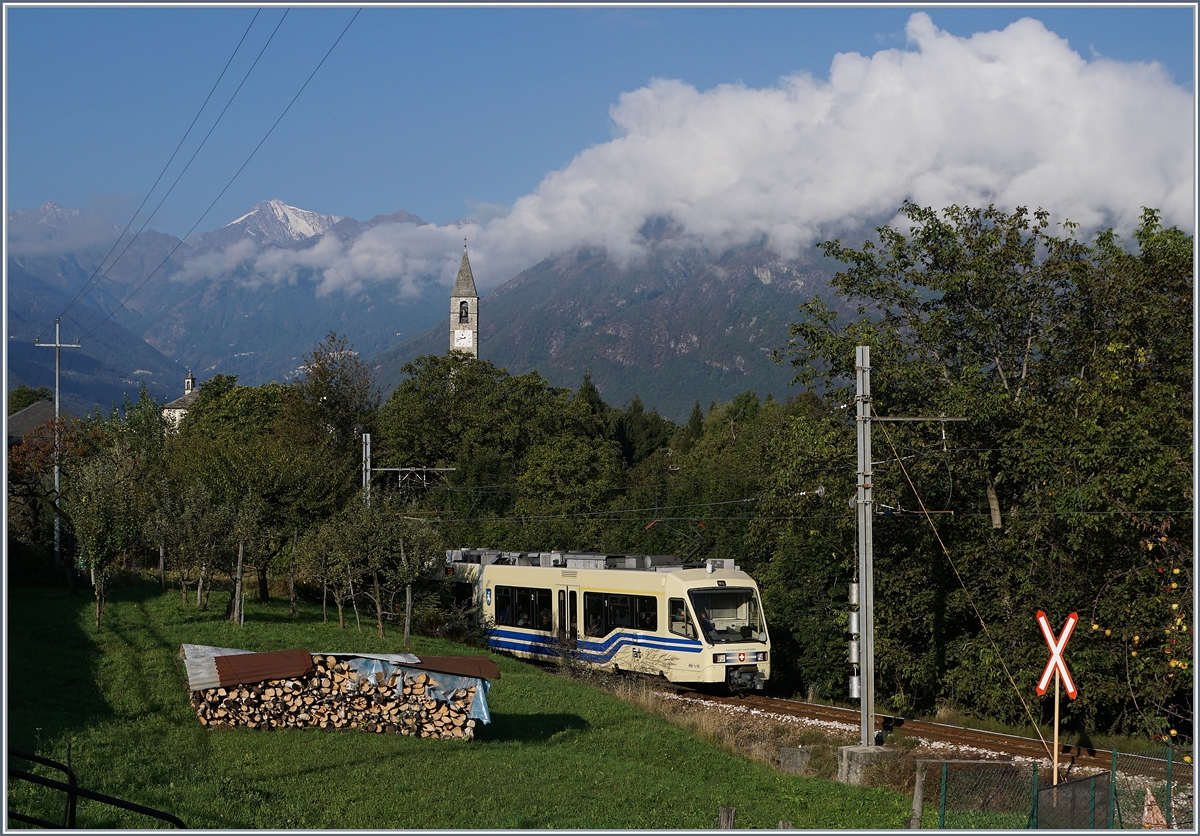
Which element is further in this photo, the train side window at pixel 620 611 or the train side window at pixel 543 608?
the train side window at pixel 543 608

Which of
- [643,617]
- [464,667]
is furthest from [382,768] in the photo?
[643,617]

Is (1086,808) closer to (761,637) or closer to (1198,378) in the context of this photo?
(1198,378)

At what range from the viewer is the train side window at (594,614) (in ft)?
82.4

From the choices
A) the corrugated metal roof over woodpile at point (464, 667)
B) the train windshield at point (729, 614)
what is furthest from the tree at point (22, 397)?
the corrugated metal roof over woodpile at point (464, 667)

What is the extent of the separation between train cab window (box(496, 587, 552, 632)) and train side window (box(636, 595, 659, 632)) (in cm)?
366

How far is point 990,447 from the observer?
25125mm

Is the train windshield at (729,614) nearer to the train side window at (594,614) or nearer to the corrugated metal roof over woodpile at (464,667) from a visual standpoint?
the train side window at (594,614)

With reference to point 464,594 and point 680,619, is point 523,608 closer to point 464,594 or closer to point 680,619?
point 464,594

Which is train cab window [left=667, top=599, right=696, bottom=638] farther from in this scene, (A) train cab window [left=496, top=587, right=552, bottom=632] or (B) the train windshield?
(A) train cab window [left=496, top=587, right=552, bottom=632]

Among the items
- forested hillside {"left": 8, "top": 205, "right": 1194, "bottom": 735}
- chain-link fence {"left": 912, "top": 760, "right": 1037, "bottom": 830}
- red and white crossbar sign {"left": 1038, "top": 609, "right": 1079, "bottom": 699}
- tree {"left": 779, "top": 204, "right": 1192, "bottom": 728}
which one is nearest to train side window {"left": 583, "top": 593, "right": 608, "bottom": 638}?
forested hillside {"left": 8, "top": 205, "right": 1194, "bottom": 735}

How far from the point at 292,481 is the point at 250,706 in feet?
62.9

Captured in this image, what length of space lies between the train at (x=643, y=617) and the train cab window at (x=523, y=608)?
3 cm

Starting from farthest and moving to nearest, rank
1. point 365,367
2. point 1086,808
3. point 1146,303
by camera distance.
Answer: point 365,367
point 1146,303
point 1086,808

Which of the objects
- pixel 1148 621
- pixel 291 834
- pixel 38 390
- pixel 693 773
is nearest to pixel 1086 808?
pixel 693 773
